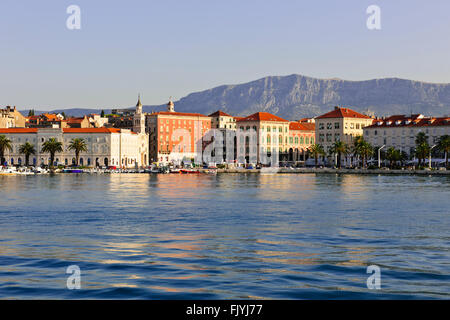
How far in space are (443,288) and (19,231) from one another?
20.7 m

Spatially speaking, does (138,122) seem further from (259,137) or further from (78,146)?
(259,137)

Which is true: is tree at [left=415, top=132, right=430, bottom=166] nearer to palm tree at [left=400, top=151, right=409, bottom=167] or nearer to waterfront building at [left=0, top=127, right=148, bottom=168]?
palm tree at [left=400, top=151, right=409, bottom=167]

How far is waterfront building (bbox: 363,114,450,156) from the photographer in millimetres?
147625

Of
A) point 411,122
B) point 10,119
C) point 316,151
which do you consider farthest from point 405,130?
point 10,119

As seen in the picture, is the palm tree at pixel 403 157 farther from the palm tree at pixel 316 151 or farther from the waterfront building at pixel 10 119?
the waterfront building at pixel 10 119

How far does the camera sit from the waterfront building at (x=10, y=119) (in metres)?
179

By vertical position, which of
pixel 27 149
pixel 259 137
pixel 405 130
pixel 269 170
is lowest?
pixel 269 170

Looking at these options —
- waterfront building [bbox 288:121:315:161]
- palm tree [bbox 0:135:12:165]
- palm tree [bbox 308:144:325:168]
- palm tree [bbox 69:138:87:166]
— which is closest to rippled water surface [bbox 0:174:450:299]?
palm tree [bbox 69:138:87:166]

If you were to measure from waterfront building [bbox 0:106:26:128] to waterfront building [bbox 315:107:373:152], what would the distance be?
293 feet

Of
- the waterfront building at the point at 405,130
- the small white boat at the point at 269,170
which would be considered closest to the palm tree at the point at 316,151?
the waterfront building at the point at 405,130

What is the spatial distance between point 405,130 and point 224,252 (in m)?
138

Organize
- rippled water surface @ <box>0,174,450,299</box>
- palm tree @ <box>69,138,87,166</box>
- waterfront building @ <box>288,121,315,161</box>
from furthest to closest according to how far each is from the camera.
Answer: waterfront building @ <box>288,121,315,161</box>, palm tree @ <box>69,138,87,166</box>, rippled water surface @ <box>0,174,450,299</box>

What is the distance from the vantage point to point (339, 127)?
172 m
